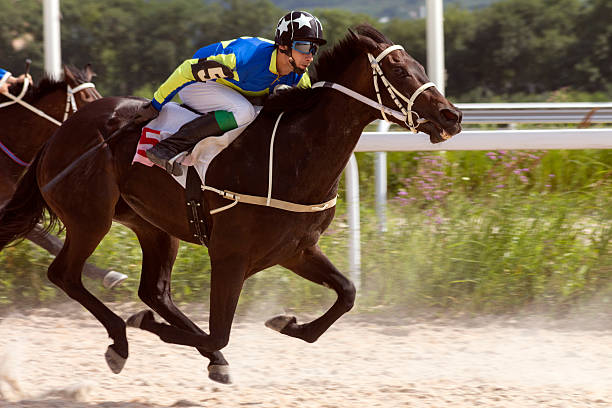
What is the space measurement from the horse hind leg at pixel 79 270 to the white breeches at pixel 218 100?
31.7 inches

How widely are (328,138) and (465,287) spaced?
201 cm

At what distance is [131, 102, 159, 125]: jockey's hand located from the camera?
13.9ft

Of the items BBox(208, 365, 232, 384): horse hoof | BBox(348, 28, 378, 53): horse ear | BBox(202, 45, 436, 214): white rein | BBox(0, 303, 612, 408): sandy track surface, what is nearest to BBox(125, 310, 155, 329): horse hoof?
BBox(0, 303, 612, 408): sandy track surface

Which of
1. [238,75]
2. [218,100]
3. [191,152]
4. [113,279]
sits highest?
[238,75]

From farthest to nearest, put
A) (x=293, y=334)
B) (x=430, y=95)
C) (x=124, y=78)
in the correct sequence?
1. (x=124, y=78)
2. (x=293, y=334)
3. (x=430, y=95)

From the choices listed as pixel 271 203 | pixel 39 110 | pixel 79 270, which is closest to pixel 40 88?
pixel 39 110

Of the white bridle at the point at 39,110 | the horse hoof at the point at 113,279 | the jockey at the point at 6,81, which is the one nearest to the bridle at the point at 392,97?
the horse hoof at the point at 113,279

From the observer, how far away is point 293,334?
169 inches

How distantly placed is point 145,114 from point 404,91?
4.31 ft

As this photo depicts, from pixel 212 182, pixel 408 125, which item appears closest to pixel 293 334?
pixel 212 182

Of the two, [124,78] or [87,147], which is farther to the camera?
[124,78]

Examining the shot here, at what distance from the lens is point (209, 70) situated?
3928 mm

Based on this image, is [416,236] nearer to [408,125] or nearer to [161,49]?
[408,125]

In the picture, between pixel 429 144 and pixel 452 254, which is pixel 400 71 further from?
pixel 452 254
